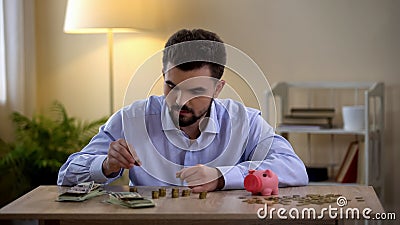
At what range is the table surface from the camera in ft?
5.38

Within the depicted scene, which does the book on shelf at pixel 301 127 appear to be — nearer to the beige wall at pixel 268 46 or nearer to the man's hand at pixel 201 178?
the beige wall at pixel 268 46

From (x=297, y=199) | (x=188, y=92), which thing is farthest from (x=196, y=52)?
(x=297, y=199)

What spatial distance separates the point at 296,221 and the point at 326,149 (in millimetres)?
2214

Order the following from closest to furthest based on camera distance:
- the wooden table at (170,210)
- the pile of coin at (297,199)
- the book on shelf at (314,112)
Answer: the wooden table at (170,210) < the pile of coin at (297,199) < the book on shelf at (314,112)

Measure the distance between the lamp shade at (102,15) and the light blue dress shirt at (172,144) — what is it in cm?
153

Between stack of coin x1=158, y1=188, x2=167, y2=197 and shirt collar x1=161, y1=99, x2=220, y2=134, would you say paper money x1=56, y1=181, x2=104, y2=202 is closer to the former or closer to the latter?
stack of coin x1=158, y1=188, x2=167, y2=197

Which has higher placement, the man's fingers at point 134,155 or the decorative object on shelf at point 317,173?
the man's fingers at point 134,155

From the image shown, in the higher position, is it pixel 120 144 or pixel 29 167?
pixel 120 144

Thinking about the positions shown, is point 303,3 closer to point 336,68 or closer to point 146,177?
point 336,68

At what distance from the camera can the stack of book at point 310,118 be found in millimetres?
3689

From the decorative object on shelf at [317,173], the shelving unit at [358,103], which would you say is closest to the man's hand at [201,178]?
the shelving unit at [358,103]

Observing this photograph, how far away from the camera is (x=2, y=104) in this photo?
3824 mm

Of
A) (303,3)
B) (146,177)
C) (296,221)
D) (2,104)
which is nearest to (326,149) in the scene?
(303,3)

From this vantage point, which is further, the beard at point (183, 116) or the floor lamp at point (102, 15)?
the floor lamp at point (102, 15)
